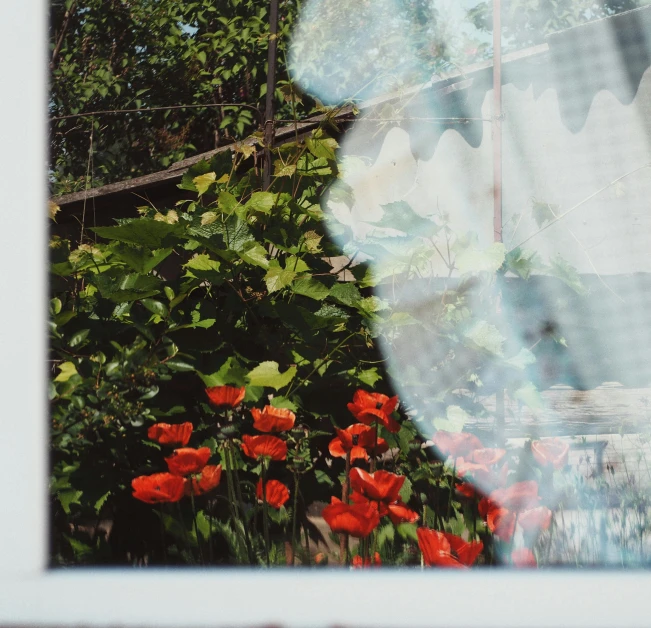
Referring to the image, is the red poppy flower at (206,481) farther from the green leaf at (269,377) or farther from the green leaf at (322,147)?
the green leaf at (322,147)

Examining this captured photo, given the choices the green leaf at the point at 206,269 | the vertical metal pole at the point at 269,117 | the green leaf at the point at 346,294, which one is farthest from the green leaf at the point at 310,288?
the vertical metal pole at the point at 269,117

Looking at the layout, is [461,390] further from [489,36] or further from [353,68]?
[353,68]

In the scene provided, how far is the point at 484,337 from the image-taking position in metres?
1.64

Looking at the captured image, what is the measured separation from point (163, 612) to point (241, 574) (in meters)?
0.18

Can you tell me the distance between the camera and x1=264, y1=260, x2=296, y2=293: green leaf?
1.61 meters

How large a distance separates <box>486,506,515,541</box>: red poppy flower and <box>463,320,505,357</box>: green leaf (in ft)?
1.34

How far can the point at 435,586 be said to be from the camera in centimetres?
104

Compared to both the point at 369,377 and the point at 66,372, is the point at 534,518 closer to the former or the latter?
the point at 369,377

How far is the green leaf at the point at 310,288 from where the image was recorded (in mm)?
1689

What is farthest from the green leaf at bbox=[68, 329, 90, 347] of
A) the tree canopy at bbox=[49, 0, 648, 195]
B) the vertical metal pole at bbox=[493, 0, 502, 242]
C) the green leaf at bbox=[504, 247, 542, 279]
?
the tree canopy at bbox=[49, 0, 648, 195]

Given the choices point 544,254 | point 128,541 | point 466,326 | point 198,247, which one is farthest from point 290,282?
point 544,254

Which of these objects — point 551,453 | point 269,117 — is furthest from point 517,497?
point 269,117

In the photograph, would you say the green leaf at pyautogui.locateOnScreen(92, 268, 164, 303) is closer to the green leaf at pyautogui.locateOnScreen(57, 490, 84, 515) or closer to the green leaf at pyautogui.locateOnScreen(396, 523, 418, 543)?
the green leaf at pyautogui.locateOnScreen(57, 490, 84, 515)

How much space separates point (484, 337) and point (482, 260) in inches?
8.1
